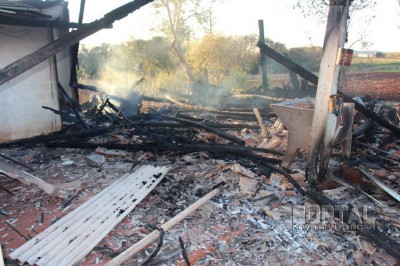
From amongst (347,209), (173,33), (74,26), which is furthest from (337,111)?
(173,33)

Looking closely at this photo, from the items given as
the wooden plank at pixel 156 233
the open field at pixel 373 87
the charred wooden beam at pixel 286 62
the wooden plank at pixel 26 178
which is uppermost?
the charred wooden beam at pixel 286 62

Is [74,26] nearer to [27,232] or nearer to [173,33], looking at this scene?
[27,232]

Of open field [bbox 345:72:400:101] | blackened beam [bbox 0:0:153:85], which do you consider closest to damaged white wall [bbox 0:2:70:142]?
blackened beam [bbox 0:0:153:85]

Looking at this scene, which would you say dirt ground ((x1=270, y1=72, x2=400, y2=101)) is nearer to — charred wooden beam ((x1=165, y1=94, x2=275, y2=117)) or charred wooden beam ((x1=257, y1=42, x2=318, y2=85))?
charred wooden beam ((x1=165, y1=94, x2=275, y2=117))

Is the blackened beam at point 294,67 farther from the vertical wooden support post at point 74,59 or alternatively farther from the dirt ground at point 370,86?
the dirt ground at point 370,86

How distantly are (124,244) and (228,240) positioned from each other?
1.37 metres

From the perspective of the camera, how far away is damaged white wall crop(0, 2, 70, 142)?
8133 mm

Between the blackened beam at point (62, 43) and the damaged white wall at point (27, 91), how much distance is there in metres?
4.21

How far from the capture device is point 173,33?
24781mm

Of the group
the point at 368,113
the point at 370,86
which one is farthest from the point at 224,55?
the point at 368,113

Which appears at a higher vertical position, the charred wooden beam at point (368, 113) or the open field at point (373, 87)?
the open field at point (373, 87)

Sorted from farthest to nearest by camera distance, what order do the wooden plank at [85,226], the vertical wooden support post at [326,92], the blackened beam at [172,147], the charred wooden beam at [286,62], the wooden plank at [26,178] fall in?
the blackened beam at [172,147]
the charred wooden beam at [286,62]
the wooden plank at [26,178]
the vertical wooden support post at [326,92]
the wooden plank at [85,226]

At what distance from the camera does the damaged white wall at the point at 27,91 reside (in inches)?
320

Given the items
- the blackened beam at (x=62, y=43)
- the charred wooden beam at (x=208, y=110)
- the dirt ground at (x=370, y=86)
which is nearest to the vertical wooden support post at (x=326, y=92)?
the blackened beam at (x=62, y=43)
